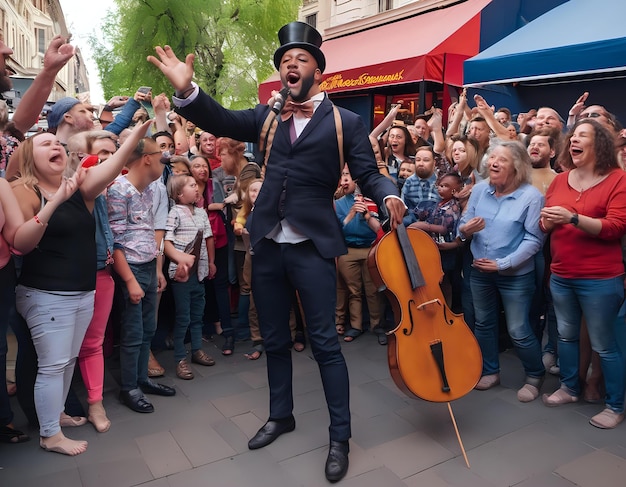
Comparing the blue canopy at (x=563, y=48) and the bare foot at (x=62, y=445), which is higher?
the blue canopy at (x=563, y=48)

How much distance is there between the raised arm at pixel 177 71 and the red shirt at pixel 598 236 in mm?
2419

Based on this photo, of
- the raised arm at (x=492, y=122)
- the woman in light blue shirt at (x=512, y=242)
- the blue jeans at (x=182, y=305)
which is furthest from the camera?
the raised arm at (x=492, y=122)

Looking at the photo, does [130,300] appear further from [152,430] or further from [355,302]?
[355,302]

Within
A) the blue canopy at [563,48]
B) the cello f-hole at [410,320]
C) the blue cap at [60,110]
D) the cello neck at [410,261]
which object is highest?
the blue canopy at [563,48]

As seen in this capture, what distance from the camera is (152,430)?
3168 mm

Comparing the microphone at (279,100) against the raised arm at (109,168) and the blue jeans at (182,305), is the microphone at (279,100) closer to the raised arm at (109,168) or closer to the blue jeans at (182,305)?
the raised arm at (109,168)

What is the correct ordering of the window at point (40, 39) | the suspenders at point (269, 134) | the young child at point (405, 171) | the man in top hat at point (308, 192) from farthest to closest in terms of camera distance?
the window at point (40, 39) → the young child at point (405, 171) → the suspenders at point (269, 134) → the man in top hat at point (308, 192)

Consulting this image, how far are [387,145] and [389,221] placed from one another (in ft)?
11.8

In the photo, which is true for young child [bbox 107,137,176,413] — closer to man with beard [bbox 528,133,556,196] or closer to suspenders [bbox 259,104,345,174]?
suspenders [bbox 259,104,345,174]

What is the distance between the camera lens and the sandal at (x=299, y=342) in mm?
4598

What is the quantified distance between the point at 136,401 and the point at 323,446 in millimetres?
1284

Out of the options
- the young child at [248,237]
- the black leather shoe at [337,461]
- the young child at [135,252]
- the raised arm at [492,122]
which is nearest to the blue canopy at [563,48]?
the raised arm at [492,122]

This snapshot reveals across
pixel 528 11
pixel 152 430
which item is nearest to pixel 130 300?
pixel 152 430

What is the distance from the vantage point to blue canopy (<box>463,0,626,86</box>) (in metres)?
5.67
